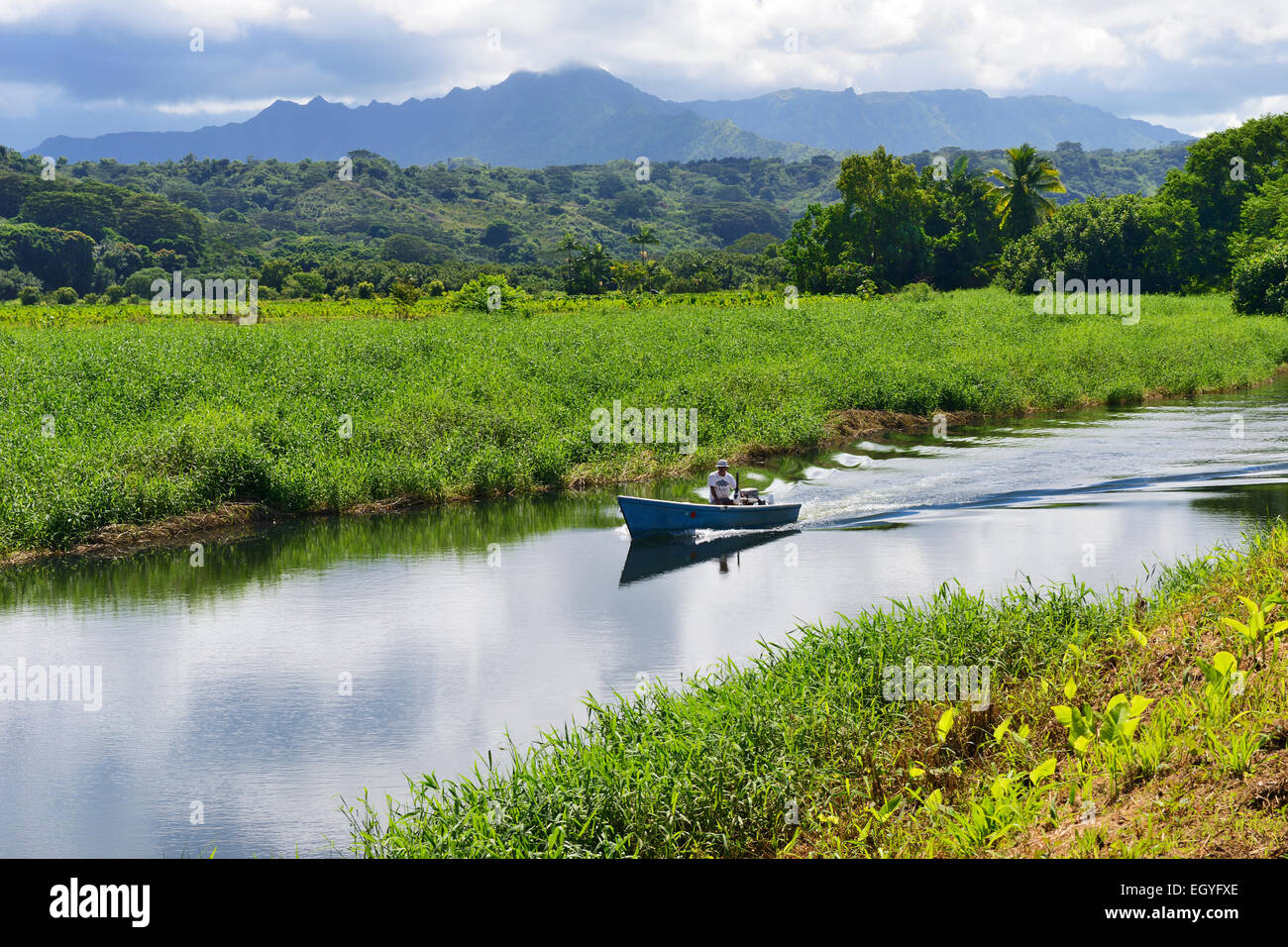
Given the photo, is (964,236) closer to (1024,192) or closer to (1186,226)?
(1024,192)

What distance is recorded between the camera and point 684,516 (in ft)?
63.7

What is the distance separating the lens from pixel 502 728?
11531 millimetres

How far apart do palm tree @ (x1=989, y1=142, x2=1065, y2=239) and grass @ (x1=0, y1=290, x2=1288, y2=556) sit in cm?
2677

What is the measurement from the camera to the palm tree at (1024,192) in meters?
70.9

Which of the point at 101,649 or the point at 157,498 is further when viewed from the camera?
the point at 157,498

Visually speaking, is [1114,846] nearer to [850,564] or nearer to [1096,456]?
[850,564]

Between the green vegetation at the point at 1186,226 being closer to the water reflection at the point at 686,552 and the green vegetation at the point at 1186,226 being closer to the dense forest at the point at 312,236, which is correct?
the dense forest at the point at 312,236

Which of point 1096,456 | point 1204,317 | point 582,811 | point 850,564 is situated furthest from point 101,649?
point 1204,317

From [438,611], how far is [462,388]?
1294cm

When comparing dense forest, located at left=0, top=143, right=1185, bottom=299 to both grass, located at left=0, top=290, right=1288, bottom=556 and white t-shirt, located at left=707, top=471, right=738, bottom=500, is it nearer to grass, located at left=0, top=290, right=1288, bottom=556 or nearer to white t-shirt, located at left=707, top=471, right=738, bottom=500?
grass, located at left=0, top=290, right=1288, bottom=556

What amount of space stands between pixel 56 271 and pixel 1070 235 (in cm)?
7110

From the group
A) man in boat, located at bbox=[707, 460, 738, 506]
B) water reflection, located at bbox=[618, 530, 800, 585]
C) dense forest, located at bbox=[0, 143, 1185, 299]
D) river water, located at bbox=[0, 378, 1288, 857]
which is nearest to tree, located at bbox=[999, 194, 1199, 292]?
dense forest, located at bbox=[0, 143, 1185, 299]

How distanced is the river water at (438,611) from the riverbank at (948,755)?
4.80 ft

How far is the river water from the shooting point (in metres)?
10.6
